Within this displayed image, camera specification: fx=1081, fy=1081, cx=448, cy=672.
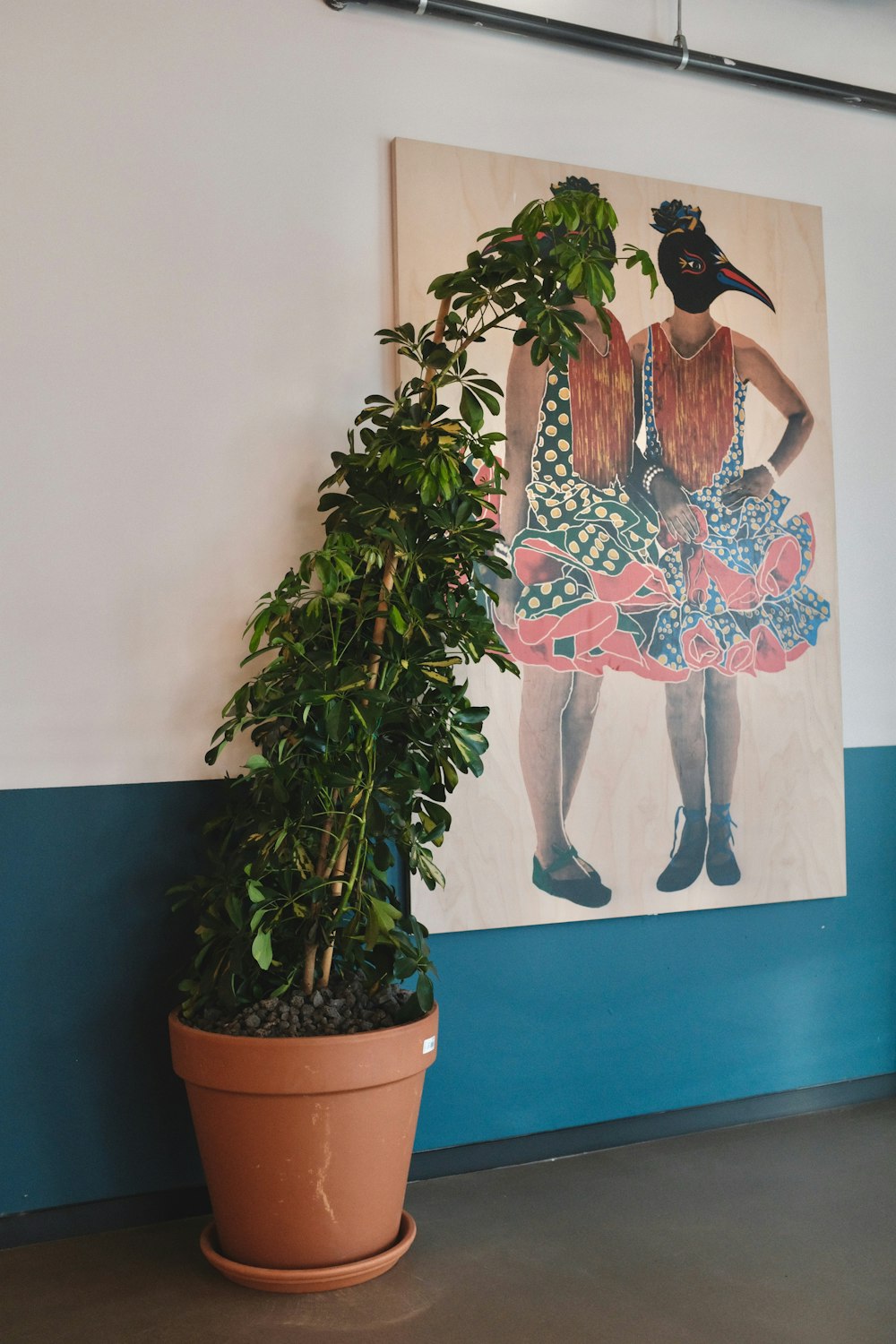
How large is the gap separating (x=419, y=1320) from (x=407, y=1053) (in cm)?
47

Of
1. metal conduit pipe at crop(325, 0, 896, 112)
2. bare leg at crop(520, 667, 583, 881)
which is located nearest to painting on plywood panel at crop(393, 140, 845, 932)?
bare leg at crop(520, 667, 583, 881)

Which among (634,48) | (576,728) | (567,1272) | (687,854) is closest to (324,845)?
(576,728)

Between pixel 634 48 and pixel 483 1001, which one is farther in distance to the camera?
pixel 634 48

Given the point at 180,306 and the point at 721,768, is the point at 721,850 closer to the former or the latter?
the point at 721,768

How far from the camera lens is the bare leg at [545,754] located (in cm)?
280

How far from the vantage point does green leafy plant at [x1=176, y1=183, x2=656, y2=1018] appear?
222cm

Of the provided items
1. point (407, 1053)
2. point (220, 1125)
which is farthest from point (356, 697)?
point (220, 1125)

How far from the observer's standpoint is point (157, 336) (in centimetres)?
253

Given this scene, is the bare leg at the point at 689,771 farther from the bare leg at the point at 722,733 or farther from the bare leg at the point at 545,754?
the bare leg at the point at 545,754

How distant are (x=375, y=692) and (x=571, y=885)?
0.94m

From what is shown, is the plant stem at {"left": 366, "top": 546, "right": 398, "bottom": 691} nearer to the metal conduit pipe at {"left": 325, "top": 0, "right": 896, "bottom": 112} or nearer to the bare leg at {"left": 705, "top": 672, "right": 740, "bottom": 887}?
the bare leg at {"left": 705, "top": 672, "right": 740, "bottom": 887}

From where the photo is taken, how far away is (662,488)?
2.99 meters

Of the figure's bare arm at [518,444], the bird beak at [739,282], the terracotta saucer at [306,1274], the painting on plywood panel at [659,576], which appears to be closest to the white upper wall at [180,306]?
the painting on plywood panel at [659,576]

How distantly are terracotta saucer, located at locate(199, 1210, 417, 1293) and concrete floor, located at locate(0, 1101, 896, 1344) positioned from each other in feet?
0.07
